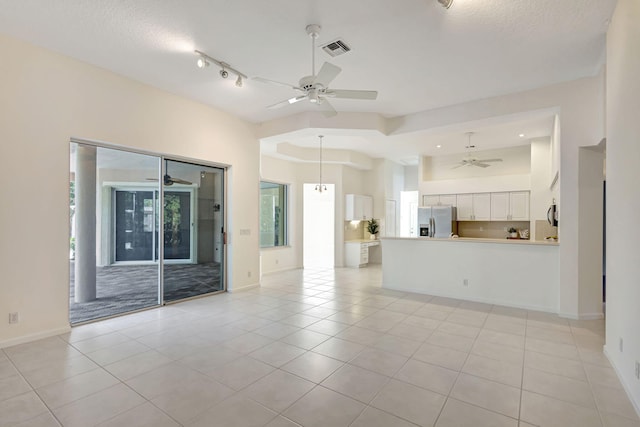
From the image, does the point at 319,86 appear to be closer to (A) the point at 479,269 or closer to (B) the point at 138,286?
(A) the point at 479,269

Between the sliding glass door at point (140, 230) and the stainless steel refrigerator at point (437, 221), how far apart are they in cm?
542

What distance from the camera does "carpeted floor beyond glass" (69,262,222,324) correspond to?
15.5ft

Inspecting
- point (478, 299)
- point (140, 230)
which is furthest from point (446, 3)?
point (140, 230)

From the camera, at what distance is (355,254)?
351 inches

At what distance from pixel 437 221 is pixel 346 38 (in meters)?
6.13

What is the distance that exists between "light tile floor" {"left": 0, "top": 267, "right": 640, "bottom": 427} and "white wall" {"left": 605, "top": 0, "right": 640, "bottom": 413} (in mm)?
333

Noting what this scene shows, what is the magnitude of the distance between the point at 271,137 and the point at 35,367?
4.71 metres

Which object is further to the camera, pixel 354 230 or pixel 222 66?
pixel 354 230

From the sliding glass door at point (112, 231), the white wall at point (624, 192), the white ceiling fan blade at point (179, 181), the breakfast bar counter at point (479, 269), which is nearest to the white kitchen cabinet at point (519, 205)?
the breakfast bar counter at point (479, 269)

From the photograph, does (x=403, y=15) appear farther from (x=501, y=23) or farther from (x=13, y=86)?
(x=13, y=86)

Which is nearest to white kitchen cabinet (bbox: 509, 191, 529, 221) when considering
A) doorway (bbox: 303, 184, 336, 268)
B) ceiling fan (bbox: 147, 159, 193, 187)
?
doorway (bbox: 303, 184, 336, 268)

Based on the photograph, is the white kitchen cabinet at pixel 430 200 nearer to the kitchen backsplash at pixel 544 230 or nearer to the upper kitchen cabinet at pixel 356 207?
the upper kitchen cabinet at pixel 356 207

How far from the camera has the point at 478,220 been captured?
8242 millimetres

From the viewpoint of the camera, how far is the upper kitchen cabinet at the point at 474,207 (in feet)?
26.2
